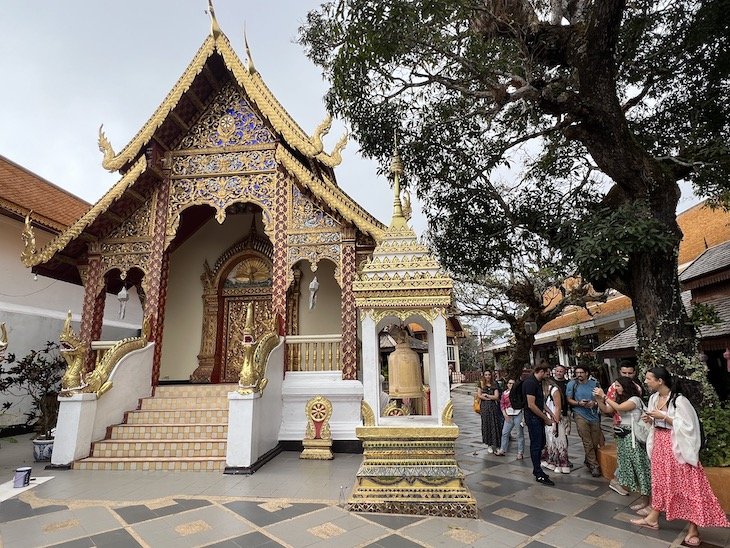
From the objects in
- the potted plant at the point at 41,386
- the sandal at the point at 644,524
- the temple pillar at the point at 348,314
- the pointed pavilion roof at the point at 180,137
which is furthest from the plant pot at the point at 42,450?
the sandal at the point at 644,524

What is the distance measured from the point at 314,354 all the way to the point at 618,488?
442 cm

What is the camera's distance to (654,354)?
448cm

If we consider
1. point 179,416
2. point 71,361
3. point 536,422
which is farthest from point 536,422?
point 71,361

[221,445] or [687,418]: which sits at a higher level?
[687,418]

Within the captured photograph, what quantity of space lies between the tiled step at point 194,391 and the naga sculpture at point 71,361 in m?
1.35

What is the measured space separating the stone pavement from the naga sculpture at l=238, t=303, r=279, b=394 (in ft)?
3.34

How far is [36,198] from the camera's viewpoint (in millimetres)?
10070

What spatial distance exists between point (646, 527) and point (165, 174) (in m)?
8.06

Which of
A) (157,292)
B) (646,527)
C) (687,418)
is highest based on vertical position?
(157,292)

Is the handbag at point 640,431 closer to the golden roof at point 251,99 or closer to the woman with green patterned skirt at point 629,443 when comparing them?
the woman with green patterned skirt at point 629,443

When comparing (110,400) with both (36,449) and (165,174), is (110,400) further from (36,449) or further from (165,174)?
(165,174)

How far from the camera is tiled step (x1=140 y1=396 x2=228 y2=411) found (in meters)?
6.23

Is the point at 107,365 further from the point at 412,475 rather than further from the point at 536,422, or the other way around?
the point at 536,422

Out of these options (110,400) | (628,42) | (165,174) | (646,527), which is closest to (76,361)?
(110,400)
